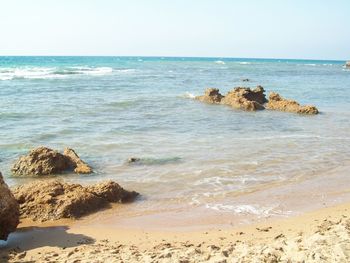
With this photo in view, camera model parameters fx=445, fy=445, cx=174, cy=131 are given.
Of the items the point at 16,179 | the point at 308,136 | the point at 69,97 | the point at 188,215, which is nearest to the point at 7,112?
the point at 69,97

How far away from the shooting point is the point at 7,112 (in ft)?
61.4

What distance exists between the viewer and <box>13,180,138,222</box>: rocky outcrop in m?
7.48

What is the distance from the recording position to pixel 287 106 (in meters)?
21.8

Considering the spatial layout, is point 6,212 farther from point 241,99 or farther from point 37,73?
point 37,73

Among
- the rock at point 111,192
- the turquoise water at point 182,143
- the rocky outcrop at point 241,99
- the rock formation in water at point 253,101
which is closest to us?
the rock at point 111,192

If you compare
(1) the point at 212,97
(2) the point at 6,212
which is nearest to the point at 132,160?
(2) the point at 6,212

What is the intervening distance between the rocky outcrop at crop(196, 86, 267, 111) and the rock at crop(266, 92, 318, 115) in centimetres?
60

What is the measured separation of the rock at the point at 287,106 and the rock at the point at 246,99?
0.60 meters

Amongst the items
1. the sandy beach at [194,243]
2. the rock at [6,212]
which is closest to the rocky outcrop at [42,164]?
the sandy beach at [194,243]

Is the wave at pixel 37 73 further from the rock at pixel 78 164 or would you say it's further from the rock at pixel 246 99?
the rock at pixel 78 164

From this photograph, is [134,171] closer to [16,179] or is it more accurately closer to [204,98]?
[16,179]

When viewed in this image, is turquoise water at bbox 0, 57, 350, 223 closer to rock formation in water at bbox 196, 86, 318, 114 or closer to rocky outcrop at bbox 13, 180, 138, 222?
rocky outcrop at bbox 13, 180, 138, 222

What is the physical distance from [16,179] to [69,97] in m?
16.5

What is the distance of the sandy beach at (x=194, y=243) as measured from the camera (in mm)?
5266
